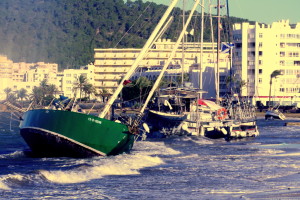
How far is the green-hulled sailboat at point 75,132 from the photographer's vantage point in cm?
4500

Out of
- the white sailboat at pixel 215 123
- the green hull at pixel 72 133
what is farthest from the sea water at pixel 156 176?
the white sailboat at pixel 215 123

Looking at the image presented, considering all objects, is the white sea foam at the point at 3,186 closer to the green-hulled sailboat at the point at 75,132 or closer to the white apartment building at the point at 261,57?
the green-hulled sailboat at the point at 75,132

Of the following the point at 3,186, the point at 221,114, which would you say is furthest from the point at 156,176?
the point at 221,114

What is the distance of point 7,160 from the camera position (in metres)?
48.8

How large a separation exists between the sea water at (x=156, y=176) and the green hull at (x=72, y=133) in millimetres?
678

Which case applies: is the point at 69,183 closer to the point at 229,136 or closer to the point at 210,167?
the point at 210,167

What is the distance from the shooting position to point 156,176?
4000 centimetres

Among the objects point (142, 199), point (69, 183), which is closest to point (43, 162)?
point (69, 183)

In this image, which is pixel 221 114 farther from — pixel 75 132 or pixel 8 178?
pixel 8 178

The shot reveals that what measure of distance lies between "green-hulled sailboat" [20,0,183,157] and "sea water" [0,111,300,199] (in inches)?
26.8

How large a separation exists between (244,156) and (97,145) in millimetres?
13250

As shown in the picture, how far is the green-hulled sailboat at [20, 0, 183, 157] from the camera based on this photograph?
148ft

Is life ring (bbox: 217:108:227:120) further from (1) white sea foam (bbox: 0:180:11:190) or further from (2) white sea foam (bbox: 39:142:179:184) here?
(1) white sea foam (bbox: 0:180:11:190)

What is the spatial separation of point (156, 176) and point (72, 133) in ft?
24.0
